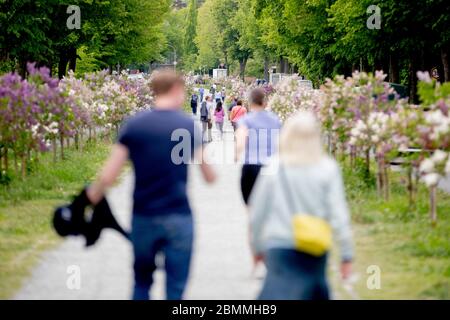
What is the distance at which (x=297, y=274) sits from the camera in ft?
19.4

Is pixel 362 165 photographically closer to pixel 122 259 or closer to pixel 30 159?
pixel 30 159

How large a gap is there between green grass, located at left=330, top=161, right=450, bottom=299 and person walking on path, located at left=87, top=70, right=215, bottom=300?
3032mm

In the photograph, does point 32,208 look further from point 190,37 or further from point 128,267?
point 190,37

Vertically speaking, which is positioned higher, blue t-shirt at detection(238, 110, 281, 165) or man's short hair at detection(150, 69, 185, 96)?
man's short hair at detection(150, 69, 185, 96)

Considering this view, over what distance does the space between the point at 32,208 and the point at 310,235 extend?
10.3 meters

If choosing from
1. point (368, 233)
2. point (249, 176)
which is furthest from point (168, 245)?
point (368, 233)

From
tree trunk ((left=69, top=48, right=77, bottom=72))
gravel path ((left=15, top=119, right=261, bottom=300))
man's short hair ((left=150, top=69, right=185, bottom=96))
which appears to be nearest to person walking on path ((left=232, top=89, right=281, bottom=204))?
gravel path ((left=15, top=119, right=261, bottom=300))

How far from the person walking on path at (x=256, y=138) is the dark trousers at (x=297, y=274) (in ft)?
14.4

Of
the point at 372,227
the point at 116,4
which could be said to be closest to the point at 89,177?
the point at 372,227

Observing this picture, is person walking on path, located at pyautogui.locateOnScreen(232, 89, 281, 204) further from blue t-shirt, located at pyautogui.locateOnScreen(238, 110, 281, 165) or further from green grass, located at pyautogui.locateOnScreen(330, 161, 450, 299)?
green grass, located at pyautogui.locateOnScreen(330, 161, 450, 299)

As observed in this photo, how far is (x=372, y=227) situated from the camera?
1372 cm

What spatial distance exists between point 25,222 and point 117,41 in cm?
4159

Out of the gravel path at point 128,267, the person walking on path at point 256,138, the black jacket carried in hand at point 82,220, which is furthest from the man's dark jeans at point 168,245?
the person walking on path at point 256,138

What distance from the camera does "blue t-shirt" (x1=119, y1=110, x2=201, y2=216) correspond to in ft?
21.9
